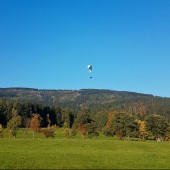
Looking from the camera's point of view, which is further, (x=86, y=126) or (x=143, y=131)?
(x=143, y=131)

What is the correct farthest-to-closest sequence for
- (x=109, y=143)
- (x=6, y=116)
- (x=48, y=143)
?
1. (x=6, y=116)
2. (x=109, y=143)
3. (x=48, y=143)

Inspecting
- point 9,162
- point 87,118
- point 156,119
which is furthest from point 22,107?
point 9,162

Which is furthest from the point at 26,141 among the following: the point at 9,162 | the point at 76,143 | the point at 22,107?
the point at 22,107

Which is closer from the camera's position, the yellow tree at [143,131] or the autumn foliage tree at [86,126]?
the autumn foliage tree at [86,126]

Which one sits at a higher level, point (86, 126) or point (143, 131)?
point (86, 126)

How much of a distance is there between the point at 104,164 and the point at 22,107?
533 feet

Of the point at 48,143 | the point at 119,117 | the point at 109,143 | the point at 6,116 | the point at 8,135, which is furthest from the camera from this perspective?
the point at 6,116

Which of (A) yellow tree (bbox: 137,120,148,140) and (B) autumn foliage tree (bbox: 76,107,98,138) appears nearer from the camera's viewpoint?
(B) autumn foliage tree (bbox: 76,107,98,138)

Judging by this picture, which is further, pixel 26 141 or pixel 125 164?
pixel 26 141

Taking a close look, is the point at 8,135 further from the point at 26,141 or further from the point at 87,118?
the point at 26,141

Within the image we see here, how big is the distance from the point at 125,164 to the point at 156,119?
8949cm

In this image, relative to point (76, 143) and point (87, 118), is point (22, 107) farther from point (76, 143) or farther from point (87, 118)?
point (76, 143)

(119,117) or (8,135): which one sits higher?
(119,117)

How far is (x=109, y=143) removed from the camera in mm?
78438
